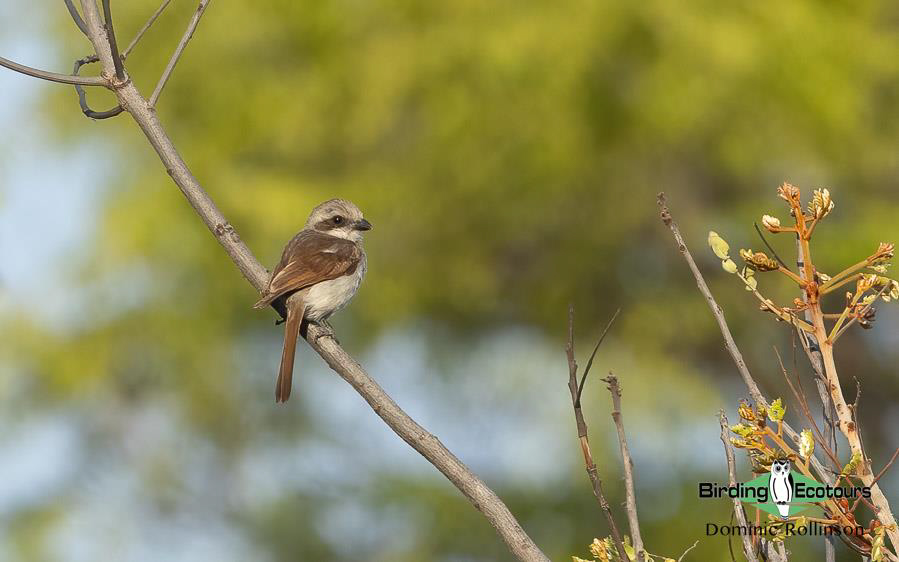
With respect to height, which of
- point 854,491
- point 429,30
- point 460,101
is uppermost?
point 429,30

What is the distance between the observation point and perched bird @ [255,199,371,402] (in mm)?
6062

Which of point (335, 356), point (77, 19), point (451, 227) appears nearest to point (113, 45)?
point (77, 19)

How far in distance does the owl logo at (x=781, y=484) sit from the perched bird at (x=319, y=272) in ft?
9.44

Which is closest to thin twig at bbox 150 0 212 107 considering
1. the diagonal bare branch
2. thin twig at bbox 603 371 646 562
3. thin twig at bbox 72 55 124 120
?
the diagonal bare branch

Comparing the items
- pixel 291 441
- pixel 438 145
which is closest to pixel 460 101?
pixel 438 145

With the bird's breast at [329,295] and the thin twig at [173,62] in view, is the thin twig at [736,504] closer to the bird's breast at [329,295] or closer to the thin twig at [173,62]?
the thin twig at [173,62]

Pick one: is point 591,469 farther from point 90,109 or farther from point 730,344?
point 90,109

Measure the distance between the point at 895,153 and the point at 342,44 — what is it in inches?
279

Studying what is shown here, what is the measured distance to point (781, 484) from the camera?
2.76m

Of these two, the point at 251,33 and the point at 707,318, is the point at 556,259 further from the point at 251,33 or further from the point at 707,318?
the point at 251,33

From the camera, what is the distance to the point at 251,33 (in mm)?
14477

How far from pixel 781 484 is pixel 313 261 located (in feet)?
13.8

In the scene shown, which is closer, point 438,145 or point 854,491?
point 854,491

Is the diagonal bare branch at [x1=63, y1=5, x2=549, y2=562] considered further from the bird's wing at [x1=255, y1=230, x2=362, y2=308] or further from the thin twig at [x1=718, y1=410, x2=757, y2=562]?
the bird's wing at [x1=255, y1=230, x2=362, y2=308]
